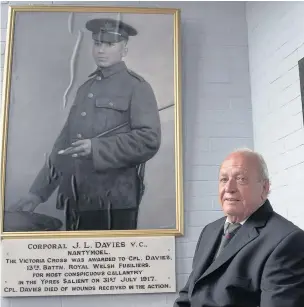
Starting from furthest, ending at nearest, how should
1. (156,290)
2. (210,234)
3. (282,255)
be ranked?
1. (156,290)
2. (210,234)
3. (282,255)

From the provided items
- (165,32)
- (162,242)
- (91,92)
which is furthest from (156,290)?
(165,32)

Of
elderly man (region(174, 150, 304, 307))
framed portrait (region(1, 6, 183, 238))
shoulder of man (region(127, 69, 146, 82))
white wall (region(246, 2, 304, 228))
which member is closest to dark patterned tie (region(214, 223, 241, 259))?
elderly man (region(174, 150, 304, 307))

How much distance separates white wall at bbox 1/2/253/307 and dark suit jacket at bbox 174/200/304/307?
34.2 inches

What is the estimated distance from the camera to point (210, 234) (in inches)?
77.9

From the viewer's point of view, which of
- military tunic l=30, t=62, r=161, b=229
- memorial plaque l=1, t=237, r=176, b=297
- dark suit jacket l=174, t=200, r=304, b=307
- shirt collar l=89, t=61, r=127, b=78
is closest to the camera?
dark suit jacket l=174, t=200, r=304, b=307

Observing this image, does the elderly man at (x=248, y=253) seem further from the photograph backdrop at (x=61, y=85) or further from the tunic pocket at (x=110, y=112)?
the tunic pocket at (x=110, y=112)

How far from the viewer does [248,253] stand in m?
1.58

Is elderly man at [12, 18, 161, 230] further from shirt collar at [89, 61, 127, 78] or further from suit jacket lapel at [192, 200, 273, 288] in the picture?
suit jacket lapel at [192, 200, 273, 288]

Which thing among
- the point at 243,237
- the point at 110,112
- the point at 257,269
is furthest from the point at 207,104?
the point at 257,269

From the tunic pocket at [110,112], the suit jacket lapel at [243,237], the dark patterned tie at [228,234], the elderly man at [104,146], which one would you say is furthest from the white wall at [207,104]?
the suit jacket lapel at [243,237]

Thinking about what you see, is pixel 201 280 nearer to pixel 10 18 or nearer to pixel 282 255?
pixel 282 255

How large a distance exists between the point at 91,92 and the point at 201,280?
139 cm

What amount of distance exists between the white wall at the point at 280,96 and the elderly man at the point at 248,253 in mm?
529

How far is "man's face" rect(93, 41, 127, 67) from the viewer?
2762 mm
